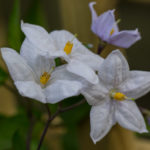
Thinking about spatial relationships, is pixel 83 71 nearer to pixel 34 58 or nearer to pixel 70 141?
pixel 34 58

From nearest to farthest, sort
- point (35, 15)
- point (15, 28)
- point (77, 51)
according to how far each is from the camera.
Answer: point (77, 51) < point (15, 28) < point (35, 15)

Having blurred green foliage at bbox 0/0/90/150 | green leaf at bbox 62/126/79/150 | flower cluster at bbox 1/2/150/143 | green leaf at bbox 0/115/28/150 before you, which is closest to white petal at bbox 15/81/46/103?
flower cluster at bbox 1/2/150/143

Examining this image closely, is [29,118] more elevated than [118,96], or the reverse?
[118,96]

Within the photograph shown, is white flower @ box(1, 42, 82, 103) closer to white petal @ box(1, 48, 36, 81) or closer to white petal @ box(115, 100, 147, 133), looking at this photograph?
white petal @ box(1, 48, 36, 81)

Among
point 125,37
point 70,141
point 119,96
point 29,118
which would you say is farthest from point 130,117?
point 70,141

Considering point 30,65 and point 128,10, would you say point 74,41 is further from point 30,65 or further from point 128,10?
point 128,10

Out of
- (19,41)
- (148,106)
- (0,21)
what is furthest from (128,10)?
(19,41)
